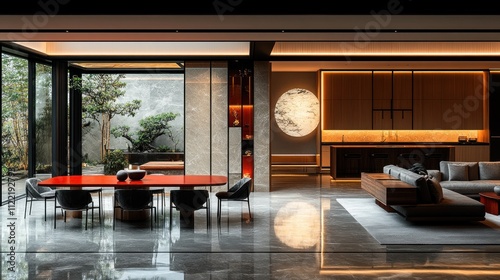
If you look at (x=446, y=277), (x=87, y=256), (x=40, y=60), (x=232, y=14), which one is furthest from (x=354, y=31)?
(x=40, y=60)

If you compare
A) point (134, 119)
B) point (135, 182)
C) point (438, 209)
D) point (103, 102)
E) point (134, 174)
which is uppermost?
point (103, 102)

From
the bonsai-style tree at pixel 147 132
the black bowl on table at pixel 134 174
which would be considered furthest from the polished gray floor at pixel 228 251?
the bonsai-style tree at pixel 147 132

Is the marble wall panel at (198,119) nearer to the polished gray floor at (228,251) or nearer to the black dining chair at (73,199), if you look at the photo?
the polished gray floor at (228,251)

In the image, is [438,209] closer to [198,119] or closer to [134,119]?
[198,119]

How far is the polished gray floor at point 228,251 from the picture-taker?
5172 millimetres

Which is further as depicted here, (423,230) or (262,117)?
(262,117)

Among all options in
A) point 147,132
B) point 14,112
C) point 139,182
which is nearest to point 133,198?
point 139,182

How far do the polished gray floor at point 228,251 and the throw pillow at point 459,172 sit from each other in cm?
280

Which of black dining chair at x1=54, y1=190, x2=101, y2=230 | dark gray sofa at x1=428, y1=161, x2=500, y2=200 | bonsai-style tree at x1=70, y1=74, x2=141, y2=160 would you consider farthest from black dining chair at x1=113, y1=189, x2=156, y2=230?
bonsai-style tree at x1=70, y1=74, x2=141, y2=160

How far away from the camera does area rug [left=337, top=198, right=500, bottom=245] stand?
656cm

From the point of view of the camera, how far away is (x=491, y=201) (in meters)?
8.52

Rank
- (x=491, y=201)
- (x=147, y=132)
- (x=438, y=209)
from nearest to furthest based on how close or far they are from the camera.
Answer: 1. (x=438, y=209)
2. (x=491, y=201)
3. (x=147, y=132)
